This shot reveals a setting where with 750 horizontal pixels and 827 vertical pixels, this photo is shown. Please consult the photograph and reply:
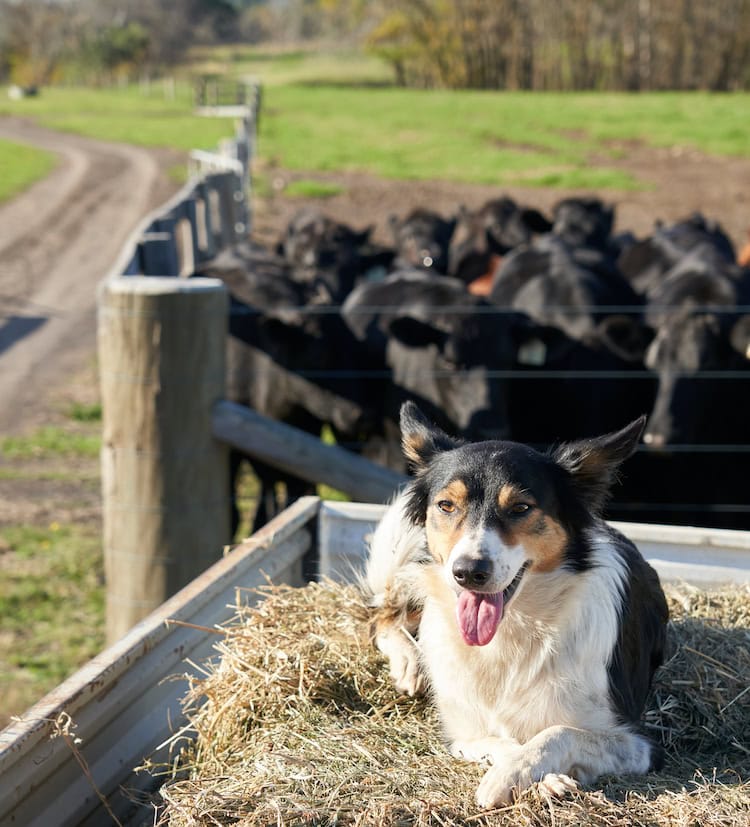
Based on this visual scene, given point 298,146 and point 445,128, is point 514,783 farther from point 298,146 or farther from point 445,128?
point 445,128

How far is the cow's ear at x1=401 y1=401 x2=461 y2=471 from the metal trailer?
960 millimetres

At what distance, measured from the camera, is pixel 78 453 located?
391 inches

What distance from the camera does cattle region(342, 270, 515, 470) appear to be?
7.77 meters

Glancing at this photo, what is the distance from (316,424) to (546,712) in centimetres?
552

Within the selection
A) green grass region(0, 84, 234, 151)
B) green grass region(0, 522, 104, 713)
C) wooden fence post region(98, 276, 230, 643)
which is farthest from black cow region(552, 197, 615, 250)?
green grass region(0, 84, 234, 151)

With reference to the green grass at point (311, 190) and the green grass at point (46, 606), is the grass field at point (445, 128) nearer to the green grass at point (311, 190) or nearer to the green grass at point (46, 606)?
the green grass at point (311, 190)

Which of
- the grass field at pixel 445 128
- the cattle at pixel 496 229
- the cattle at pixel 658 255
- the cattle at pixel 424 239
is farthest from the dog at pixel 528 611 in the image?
the grass field at pixel 445 128

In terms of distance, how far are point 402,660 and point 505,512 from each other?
0.87m

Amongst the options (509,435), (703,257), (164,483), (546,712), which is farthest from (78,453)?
(546,712)

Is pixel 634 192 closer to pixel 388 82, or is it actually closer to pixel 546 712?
pixel 546 712

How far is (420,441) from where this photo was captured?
355cm

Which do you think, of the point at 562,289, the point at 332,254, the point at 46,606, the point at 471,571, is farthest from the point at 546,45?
the point at 471,571

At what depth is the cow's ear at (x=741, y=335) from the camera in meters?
8.05

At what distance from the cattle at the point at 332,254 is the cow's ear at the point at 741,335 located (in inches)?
143
